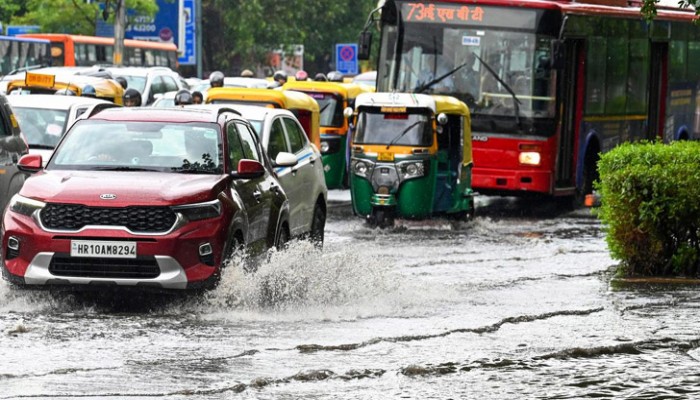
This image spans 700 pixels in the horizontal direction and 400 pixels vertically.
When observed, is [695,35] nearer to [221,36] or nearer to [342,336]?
[342,336]

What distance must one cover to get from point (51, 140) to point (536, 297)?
7.56 meters

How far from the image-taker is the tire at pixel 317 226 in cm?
1662

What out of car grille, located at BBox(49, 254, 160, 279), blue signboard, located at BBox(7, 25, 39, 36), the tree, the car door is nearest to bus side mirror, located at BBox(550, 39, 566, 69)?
the car door

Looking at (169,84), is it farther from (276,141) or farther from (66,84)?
(276,141)

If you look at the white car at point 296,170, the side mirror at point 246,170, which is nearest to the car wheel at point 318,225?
the white car at point 296,170

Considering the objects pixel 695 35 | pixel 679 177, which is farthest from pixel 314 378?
pixel 695 35

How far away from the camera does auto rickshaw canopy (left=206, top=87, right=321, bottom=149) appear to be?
74.3ft

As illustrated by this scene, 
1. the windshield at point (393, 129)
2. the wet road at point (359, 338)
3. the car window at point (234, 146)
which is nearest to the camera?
the wet road at point (359, 338)

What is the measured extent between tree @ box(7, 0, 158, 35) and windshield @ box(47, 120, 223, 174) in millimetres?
42887

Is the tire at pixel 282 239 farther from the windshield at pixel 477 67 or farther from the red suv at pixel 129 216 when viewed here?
the windshield at pixel 477 67

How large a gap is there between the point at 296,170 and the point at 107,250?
4.57 m

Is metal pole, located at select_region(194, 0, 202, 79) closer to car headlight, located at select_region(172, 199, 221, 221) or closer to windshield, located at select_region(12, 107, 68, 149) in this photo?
windshield, located at select_region(12, 107, 68, 149)

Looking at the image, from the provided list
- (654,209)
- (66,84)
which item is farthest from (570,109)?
(654,209)

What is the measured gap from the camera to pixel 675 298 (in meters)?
12.9
